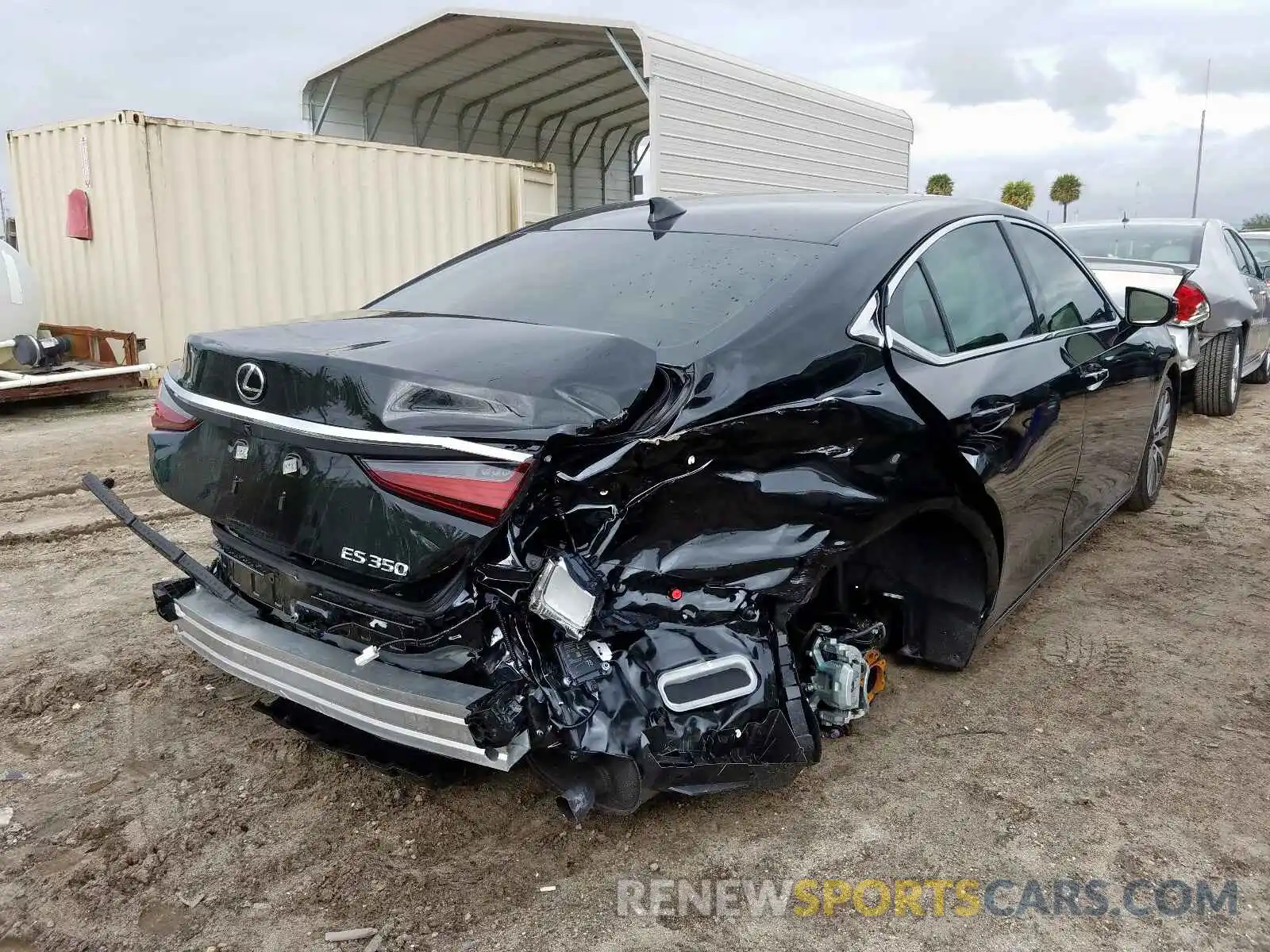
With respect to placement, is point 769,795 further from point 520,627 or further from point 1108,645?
point 1108,645

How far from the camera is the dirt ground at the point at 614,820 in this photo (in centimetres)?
206

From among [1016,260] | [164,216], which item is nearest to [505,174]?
[164,216]

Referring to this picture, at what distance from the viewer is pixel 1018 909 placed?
2096 millimetres

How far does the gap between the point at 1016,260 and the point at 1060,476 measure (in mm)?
735

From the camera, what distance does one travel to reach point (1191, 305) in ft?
20.5

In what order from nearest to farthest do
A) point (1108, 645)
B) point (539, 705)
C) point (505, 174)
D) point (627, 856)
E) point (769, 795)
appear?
point (539, 705) → point (627, 856) → point (769, 795) → point (1108, 645) → point (505, 174)

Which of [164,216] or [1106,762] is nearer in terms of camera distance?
[1106,762]

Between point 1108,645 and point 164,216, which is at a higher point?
point 164,216

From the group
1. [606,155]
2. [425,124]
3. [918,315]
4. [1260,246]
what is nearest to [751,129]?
[1260,246]

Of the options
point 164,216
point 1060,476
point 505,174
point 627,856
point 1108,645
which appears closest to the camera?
point 627,856

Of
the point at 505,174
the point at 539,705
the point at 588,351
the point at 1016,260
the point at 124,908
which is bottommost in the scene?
the point at 124,908

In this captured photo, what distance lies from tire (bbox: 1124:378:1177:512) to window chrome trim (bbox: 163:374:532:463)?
11.9 ft

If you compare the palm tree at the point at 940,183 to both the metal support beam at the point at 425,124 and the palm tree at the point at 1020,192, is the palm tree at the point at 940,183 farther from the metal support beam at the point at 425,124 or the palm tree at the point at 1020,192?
the metal support beam at the point at 425,124

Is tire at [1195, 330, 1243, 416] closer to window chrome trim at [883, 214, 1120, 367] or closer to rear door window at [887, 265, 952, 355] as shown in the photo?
window chrome trim at [883, 214, 1120, 367]
